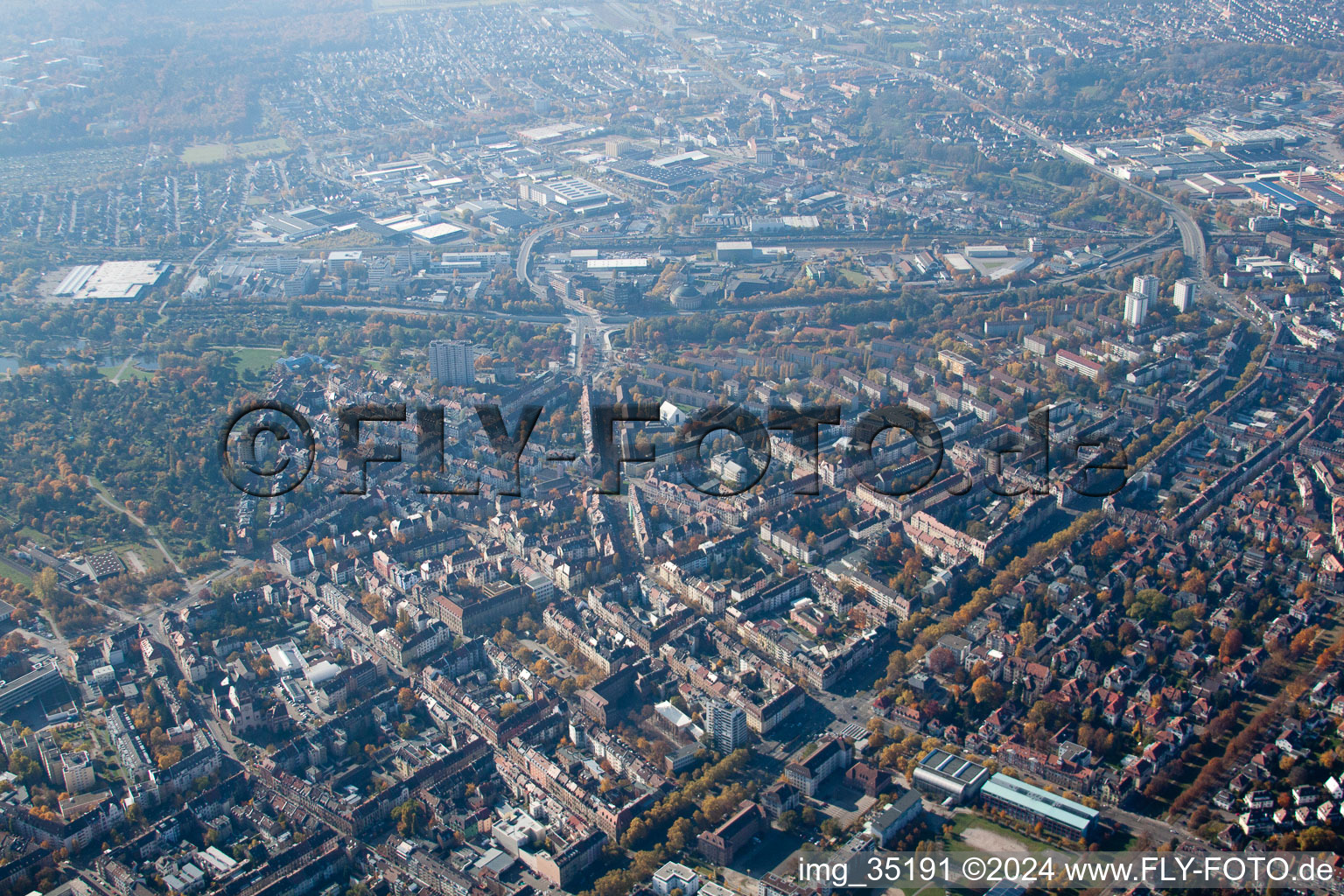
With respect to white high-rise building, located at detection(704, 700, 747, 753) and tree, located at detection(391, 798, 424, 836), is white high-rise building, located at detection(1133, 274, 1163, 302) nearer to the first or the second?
white high-rise building, located at detection(704, 700, 747, 753)

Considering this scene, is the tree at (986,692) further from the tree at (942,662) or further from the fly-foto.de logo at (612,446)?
the fly-foto.de logo at (612,446)

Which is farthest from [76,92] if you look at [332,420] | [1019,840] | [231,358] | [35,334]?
[1019,840]

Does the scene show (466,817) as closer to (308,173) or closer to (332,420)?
(332,420)

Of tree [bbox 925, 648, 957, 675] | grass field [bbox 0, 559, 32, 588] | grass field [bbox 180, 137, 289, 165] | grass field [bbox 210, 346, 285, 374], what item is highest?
grass field [bbox 180, 137, 289, 165]

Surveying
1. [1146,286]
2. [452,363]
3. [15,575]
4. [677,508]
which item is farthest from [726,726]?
[1146,286]

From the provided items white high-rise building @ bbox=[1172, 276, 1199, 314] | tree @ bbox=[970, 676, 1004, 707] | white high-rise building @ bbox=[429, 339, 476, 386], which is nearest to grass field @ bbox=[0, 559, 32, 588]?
white high-rise building @ bbox=[429, 339, 476, 386]

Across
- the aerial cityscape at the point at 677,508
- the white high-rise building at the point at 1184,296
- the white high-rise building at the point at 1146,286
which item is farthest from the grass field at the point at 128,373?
the white high-rise building at the point at 1184,296
